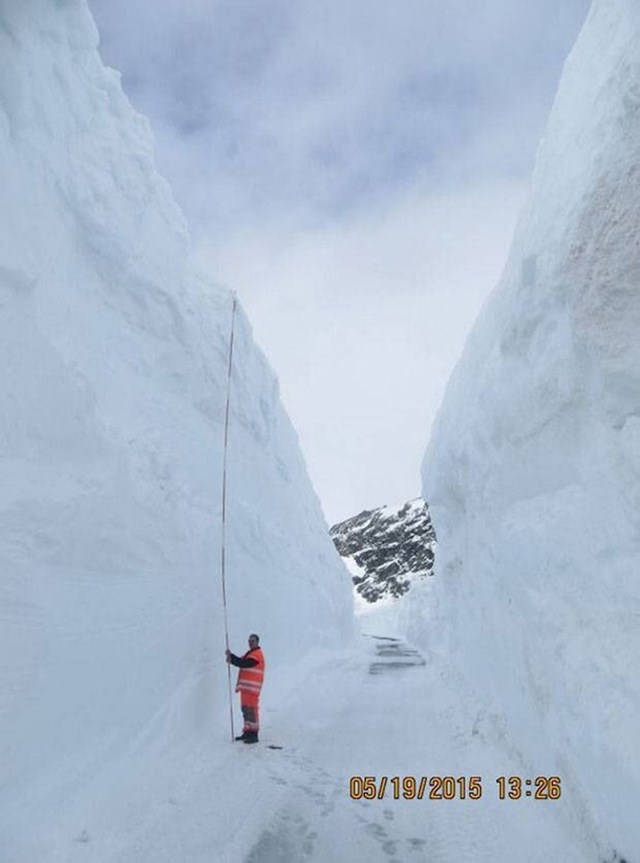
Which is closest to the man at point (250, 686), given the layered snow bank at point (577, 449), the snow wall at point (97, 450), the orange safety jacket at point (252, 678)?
the orange safety jacket at point (252, 678)

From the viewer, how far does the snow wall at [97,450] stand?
16.6 ft

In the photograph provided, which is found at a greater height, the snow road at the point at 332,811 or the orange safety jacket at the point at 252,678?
the orange safety jacket at the point at 252,678

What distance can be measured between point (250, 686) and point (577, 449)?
16.7 feet

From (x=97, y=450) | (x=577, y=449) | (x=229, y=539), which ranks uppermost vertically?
(x=97, y=450)

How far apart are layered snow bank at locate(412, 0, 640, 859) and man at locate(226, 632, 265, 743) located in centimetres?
302

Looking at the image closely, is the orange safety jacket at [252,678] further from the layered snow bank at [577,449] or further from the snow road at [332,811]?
the layered snow bank at [577,449]

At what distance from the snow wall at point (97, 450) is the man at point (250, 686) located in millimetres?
551

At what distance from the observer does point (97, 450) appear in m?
6.62

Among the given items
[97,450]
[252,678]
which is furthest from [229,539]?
[97,450]

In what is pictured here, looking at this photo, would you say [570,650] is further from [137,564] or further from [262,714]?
[262,714]
